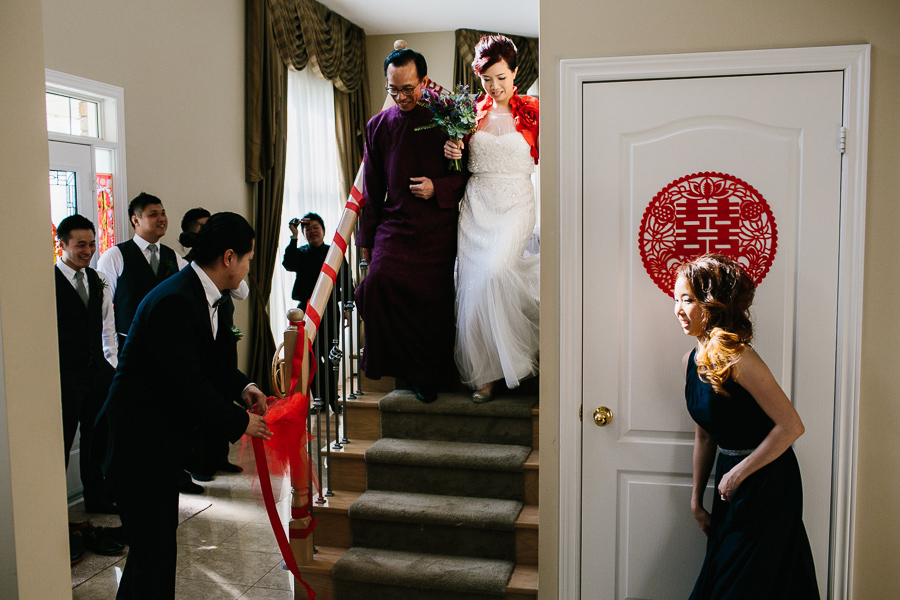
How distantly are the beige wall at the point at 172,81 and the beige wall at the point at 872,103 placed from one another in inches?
120

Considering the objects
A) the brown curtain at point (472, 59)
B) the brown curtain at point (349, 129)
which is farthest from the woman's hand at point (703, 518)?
the brown curtain at point (472, 59)

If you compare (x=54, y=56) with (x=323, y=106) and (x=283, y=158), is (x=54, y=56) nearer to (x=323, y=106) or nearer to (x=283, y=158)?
(x=283, y=158)

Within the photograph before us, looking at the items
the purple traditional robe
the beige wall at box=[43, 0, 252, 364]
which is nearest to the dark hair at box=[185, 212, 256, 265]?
the purple traditional robe

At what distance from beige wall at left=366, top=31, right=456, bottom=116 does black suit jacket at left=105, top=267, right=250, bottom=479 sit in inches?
245

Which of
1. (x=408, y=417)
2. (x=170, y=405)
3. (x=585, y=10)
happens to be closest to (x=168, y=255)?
(x=408, y=417)

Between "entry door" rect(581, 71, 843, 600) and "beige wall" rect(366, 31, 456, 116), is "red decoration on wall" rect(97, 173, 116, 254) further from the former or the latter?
"beige wall" rect(366, 31, 456, 116)

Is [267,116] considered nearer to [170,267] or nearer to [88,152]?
[88,152]

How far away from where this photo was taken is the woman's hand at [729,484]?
7.16 feet

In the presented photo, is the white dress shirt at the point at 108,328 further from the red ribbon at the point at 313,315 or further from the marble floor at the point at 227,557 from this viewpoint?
the red ribbon at the point at 313,315

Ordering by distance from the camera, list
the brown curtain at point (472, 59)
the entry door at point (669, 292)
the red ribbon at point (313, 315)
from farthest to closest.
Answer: the brown curtain at point (472, 59) < the red ribbon at point (313, 315) < the entry door at point (669, 292)

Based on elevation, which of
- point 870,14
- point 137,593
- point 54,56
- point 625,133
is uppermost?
point 54,56

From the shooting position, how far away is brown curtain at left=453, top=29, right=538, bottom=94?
8.00 m

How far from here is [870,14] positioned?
230cm

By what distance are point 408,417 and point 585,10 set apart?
1.98 m
